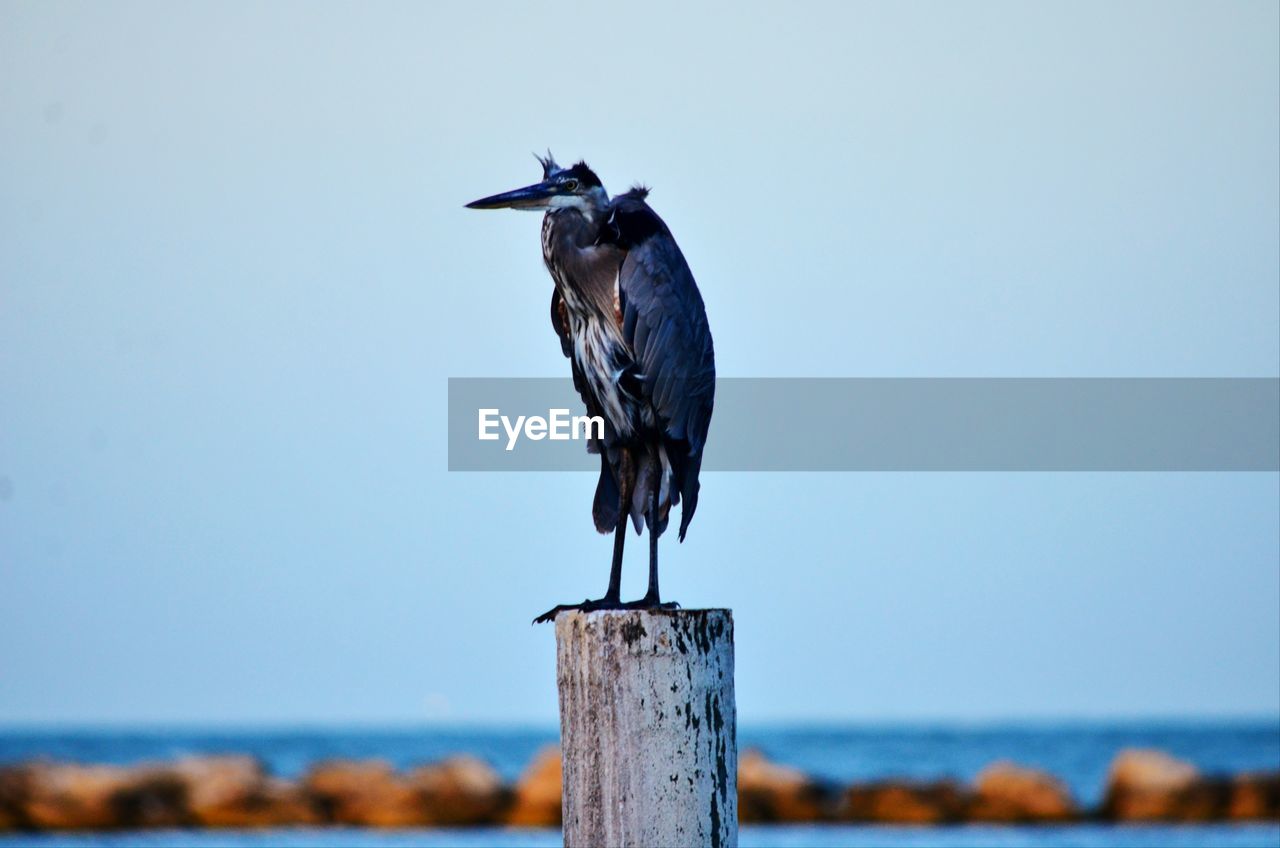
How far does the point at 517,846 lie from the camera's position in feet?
51.9

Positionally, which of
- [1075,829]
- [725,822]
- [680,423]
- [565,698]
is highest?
[680,423]

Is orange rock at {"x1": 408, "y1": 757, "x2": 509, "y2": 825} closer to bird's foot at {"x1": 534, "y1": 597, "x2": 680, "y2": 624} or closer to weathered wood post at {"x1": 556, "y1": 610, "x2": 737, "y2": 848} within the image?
bird's foot at {"x1": 534, "y1": 597, "x2": 680, "y2": 624}

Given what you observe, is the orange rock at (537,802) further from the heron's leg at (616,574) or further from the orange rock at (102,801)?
the heron's leg at (616,574)

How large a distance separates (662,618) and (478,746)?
2786 cm

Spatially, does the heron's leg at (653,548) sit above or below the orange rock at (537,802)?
above

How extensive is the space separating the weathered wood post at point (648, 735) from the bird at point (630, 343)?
Answer: 166 centimetres

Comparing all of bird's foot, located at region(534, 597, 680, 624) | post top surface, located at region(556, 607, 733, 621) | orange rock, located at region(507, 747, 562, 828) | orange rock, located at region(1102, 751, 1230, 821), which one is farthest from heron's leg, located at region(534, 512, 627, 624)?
orange rock, located at region(1102, 751, 1230, 821)

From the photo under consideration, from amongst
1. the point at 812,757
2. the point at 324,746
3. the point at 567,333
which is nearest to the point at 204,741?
the point at 324,746

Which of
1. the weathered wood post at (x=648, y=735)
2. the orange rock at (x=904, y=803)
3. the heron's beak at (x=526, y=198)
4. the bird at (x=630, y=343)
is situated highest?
the heron's beak at (x=526, y=198)

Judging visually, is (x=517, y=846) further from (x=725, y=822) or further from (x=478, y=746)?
(x=478, y=746)

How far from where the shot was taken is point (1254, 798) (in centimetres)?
2014

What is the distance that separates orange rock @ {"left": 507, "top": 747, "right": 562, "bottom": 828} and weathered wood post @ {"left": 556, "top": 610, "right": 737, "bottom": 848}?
50.9 feet

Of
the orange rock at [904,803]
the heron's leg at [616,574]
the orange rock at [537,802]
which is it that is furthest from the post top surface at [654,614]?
the orange rock at [904,803]

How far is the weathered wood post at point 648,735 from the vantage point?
3.60 meters
